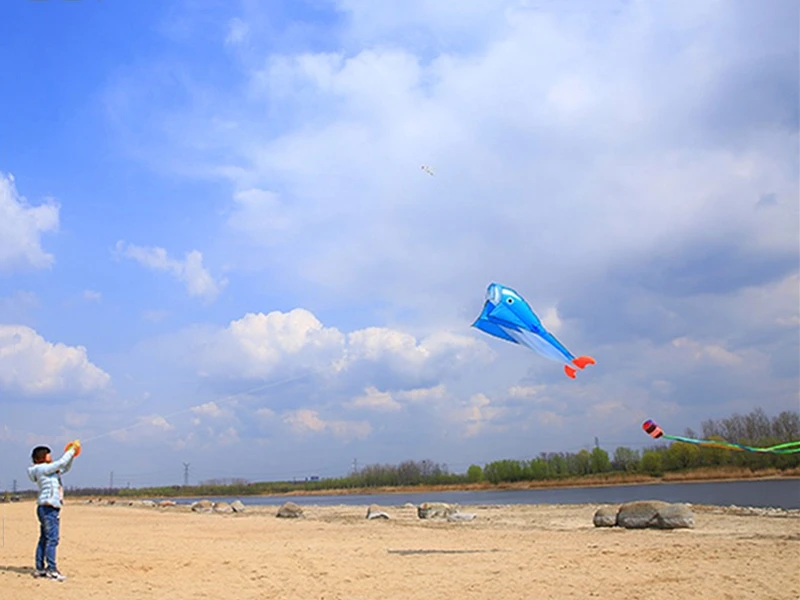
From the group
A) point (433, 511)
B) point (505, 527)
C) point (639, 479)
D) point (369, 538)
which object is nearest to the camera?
point (369, 538)

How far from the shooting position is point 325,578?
13.5 metres

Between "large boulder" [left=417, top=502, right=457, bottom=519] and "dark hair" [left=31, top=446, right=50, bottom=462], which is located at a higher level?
"dark hair" [left=31, top=446, right=50, bottom=462]

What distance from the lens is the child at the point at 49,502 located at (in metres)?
12.0

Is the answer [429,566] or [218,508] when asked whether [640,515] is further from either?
[218,508]

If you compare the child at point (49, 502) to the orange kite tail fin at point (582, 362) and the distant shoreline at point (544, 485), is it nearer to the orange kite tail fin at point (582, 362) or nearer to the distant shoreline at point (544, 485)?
the orange kite tail fin at point (582, 362)

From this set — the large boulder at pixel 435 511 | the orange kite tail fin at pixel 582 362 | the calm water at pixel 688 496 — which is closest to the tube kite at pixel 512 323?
the orange kite tail fin at pixel 582 362

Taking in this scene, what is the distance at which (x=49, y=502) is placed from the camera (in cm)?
1194


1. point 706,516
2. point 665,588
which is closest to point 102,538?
point 665,588

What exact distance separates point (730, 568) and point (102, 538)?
19462 millimetres

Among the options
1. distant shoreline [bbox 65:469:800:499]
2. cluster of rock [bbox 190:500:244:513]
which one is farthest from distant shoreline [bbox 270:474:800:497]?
cluster of rock [bbox 190:500:244:513]

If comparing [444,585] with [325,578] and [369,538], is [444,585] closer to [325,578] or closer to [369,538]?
[325,578]

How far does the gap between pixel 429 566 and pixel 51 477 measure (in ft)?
25.0

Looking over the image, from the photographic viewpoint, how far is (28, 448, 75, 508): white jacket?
1200 cm

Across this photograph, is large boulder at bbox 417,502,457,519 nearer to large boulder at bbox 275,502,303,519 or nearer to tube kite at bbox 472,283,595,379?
large boulder at bbox 275,502,303,519
